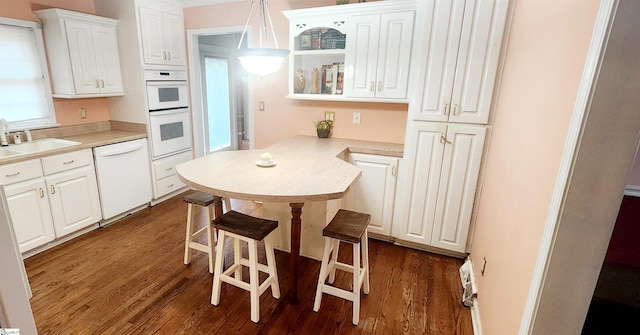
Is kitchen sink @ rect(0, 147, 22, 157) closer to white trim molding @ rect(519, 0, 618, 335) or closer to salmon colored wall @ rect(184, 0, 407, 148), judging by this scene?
salmon colored wall @ rect(184, 0, 407, 148)

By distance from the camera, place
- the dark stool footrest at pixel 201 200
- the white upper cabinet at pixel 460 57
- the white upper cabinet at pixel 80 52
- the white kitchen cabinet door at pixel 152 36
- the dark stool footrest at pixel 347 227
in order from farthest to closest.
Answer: the white kitchen cabinet door at pixel 152 36 → the white upper cabinet at pixel 80 52 → the dark stool footrest at pixel 201 200 → the white upper cabinet at pixel 460 57 → the dark stool footrest at pixel 347 227

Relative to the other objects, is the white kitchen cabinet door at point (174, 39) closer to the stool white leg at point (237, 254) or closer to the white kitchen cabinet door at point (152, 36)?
the white kitchen cabinet door at point (152, 36)

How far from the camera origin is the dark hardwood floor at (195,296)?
6.20 feet

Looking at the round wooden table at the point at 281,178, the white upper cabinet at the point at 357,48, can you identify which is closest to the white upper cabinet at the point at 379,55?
the white upper cabinet at the point at 357,48

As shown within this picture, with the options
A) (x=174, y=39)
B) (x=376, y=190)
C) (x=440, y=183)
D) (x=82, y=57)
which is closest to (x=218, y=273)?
(x=376, y=190)

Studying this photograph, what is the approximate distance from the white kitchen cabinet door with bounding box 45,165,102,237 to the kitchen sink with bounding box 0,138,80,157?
0.87 feet

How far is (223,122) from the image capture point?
5652mm

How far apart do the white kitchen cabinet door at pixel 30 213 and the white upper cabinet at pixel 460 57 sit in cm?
324

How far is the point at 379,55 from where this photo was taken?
2693 millimetres

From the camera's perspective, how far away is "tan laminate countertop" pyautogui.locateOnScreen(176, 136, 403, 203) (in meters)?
1.62

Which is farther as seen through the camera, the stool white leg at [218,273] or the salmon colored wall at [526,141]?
the stool white leg at [218,273]

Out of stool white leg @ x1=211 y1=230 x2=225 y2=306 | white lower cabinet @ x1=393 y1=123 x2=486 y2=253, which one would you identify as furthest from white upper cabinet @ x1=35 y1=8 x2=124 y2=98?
white lower cabinet @ x1=393 y1=123 x2=486 y2=253

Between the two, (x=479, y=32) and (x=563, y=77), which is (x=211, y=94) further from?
(x=563, y=77)

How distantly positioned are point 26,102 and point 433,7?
3.75 metres
